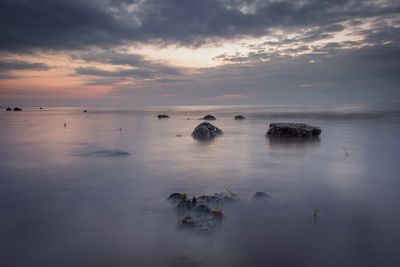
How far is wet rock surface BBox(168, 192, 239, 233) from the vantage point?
530cm

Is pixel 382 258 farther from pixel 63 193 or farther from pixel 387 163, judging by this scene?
pixel 387 163

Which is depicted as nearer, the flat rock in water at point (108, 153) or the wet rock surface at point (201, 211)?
the wet rock surface at point (201, 211)

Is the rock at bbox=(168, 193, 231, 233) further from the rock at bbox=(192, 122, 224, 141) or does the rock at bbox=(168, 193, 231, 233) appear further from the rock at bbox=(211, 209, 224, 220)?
the rock at bbox=(192, 122, 224, 141)

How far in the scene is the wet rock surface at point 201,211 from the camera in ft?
17.4

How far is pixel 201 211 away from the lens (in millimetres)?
5992

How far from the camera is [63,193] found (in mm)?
7738

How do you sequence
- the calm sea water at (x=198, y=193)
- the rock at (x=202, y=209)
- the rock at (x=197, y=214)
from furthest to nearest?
the rock at (x=202, y=209), the rock at (x=197, y=214), the calm sea water at (x=198, y=193)

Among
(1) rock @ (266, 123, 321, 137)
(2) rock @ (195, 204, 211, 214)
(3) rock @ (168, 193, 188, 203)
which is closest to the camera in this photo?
(2) rock @ (195, 204, 211, 214)

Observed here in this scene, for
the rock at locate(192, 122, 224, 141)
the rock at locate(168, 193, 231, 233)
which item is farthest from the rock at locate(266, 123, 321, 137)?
the rock at locate(168, 193, 231, 233)

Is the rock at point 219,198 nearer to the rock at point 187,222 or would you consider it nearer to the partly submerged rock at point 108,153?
the rock at point 187,222

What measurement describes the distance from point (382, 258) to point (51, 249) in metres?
5.11

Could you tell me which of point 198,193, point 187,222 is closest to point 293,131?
point 198,193

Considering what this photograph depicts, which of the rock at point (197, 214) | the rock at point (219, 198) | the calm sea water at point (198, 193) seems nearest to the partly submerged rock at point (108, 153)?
the calm sea water at point (198, 193)

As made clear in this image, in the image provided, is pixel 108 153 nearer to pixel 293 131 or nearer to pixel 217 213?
pixel 217 213
